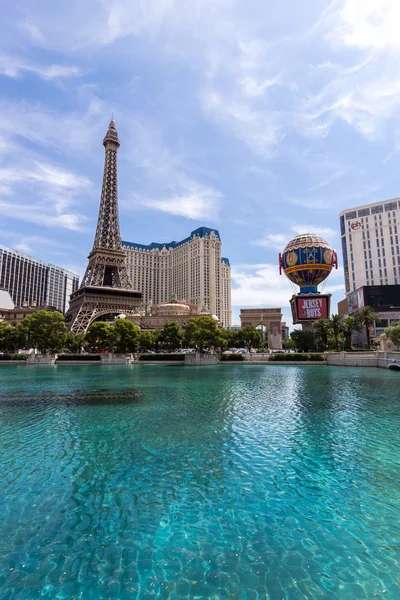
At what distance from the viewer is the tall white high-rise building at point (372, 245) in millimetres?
132250

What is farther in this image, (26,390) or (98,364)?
(98,364)

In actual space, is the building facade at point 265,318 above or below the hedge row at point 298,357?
above

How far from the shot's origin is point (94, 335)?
8244 centimetres

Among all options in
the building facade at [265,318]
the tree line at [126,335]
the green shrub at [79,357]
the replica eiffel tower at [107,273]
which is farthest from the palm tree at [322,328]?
the replica eiffel tower at [107,273]

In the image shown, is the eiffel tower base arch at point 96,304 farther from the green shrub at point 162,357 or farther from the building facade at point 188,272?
the building facade at point 188,272

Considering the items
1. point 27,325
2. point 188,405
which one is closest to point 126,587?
point 188,405

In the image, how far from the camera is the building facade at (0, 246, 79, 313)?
158375 mm

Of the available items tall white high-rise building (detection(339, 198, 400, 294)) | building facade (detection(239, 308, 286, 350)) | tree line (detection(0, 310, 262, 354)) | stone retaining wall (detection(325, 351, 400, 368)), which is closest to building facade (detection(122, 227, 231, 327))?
building facade (detection(239, 308, 286, 350))

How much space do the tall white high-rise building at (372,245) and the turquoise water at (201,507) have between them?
13100 cm

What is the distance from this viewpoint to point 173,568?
6.69 m

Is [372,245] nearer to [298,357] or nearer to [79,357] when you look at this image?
[298,357]

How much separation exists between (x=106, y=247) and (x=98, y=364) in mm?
52695

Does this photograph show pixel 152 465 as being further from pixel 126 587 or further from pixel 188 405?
pixel 188 405

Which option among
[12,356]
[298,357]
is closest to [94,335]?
[12,356]
